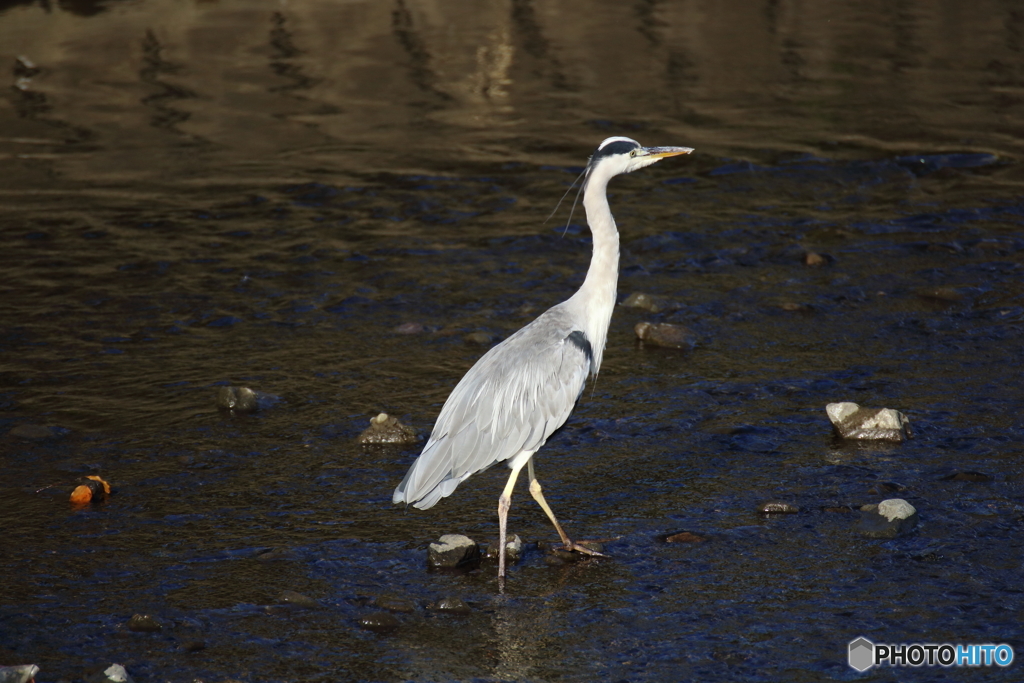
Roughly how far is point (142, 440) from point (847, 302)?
477cm

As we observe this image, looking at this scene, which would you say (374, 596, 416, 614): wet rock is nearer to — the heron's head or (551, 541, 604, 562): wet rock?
(551, 541, 604, 562): wet rock

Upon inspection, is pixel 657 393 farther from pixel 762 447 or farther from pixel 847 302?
pixel 847 302

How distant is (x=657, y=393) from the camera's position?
276 inches

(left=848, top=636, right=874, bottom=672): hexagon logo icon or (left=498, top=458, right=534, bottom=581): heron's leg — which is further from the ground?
(left=498, top=458, right=534, bottom=581): heron's leg

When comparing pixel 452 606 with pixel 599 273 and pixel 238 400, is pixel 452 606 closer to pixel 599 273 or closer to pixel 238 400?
pixel 599 273

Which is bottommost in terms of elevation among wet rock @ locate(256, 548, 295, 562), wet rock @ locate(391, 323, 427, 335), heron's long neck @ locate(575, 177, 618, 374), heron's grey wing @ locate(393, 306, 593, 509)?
wet rock @ locate(256, 548, 295, 562)

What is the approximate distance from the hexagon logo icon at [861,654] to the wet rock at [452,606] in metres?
1.56

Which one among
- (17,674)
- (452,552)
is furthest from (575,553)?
(17,674)

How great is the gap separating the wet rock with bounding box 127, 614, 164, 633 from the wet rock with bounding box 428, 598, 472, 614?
113 cm

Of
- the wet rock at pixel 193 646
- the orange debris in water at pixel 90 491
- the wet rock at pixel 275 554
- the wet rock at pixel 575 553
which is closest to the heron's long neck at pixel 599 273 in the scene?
the wet rock at pixel 575 553

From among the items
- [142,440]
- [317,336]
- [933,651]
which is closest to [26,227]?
[317,336]

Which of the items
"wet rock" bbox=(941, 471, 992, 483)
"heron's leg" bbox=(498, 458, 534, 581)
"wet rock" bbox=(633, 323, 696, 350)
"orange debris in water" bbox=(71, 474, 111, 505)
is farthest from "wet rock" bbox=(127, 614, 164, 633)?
"wet rock" bbox=(633, 323, 696, 350)

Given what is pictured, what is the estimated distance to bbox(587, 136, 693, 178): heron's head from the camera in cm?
616

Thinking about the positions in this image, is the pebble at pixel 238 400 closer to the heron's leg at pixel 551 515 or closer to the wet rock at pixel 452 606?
the heron's leg at pixel 551 515
